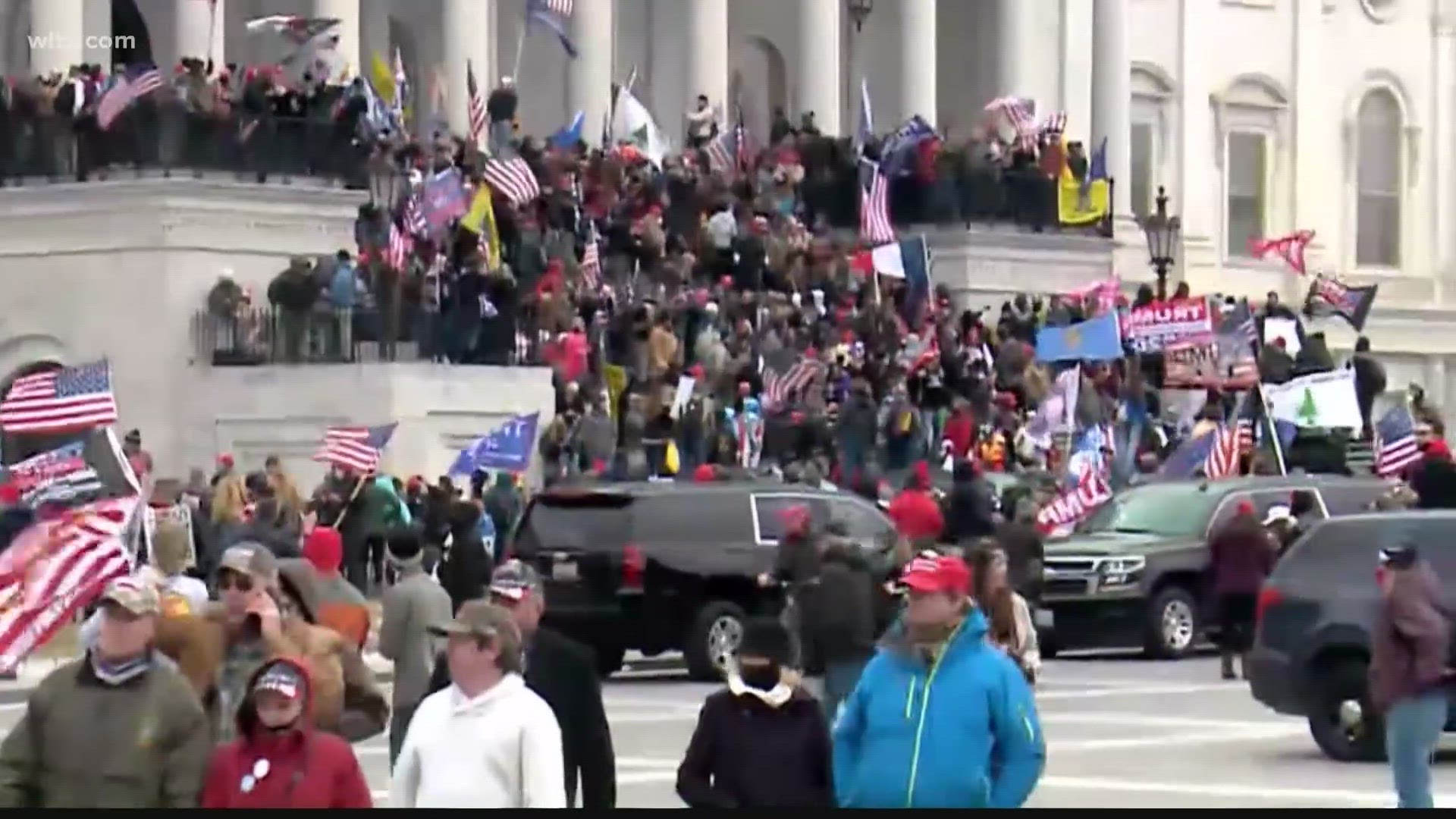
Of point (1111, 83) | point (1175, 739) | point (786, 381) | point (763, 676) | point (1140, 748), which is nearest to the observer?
point (763, 676)

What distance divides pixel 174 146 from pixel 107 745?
27.8m

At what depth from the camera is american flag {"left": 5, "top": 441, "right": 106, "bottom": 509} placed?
28.5 metres

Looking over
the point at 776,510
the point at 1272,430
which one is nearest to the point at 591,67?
the point at 1272,430

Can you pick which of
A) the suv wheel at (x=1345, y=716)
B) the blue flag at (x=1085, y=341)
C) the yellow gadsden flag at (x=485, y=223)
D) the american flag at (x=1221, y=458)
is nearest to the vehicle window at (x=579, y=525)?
the suv wheel at (x=1345, y=716)

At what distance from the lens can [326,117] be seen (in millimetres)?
38781

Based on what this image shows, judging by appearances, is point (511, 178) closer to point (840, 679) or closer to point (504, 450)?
point (504, 450)

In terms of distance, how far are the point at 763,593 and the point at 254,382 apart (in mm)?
9980

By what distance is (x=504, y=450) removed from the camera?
33656 mm

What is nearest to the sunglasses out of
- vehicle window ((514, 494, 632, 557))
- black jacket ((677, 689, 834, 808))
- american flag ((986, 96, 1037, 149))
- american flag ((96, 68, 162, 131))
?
black jacket ((677, 689, 834, 808))

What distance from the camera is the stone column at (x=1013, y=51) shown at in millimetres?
57375

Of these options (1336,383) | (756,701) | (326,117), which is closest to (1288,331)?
(1336,383)

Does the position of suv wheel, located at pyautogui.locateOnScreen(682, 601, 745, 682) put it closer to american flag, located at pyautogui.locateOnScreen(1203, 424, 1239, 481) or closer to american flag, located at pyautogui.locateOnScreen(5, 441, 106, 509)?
american flag, located at pyautogui.locateOnScreen(5, 441, 106, 509)

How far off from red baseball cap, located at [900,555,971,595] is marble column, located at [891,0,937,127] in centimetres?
4375

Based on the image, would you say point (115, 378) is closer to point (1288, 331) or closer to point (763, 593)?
point (763, 593)
